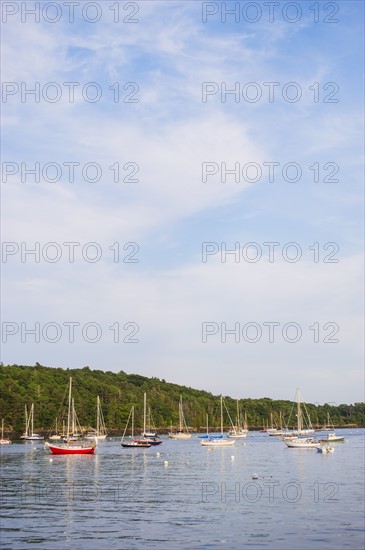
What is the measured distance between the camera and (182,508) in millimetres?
54219

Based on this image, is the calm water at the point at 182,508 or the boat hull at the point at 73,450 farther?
the boat hull at the point at 73,450

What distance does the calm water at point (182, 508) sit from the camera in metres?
40.9

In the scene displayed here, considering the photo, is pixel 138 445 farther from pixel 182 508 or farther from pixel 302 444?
pixel 182 508

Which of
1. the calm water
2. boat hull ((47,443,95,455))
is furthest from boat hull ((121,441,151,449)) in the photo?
the calm water

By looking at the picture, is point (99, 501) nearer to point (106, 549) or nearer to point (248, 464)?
point (106, 549)

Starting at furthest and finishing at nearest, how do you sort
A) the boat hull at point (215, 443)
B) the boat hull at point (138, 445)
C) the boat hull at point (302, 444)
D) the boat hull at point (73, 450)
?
1. the boat hull at point (215, 443)
2. the boat hull at point (138, 445)
3. the boat hull at point (302, 444)
4. the boat hull at point (73, 450)

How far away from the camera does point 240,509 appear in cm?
5359

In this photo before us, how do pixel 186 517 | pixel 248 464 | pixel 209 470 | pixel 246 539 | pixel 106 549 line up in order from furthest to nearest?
pixel 248 464
pixel 209 470
pixel 186 517
pixel 246 539
pixel 106 549

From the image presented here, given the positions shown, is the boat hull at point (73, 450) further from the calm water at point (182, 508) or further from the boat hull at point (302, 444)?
the boat hull at point (302, 444)

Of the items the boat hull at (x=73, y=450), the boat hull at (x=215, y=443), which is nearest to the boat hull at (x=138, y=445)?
the boat hull at (x=215, y=443)

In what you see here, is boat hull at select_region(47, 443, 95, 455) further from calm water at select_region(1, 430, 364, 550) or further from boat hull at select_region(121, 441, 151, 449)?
boat hull at select_region(121, 441, 151, 449)

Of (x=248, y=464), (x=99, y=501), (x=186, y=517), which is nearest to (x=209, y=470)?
(x=248, y=464)

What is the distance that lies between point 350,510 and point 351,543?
534 inches

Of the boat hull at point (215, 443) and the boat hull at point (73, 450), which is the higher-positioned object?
the boat hull at point (73, 450)
